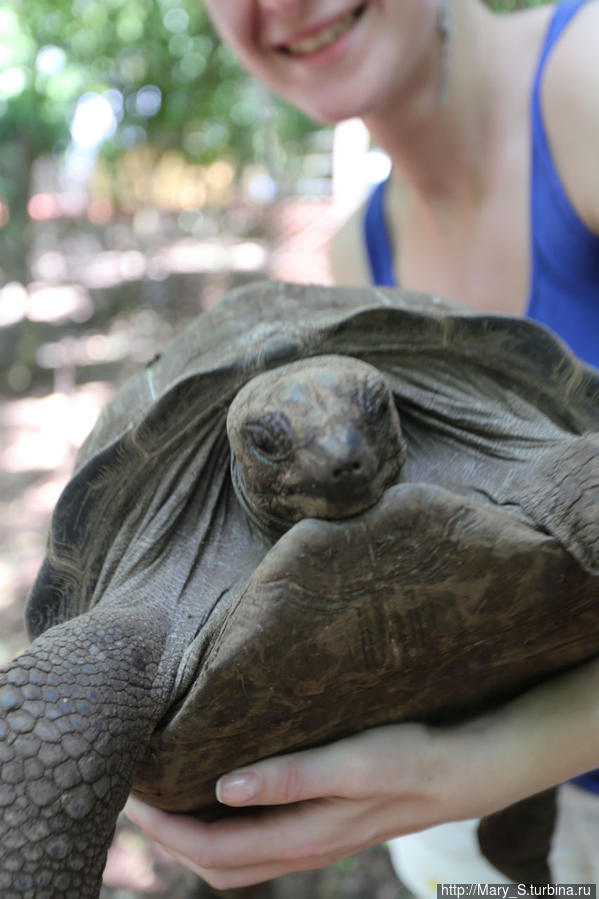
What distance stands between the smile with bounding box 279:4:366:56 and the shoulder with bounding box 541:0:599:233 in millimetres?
429

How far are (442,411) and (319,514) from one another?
1.16 feet

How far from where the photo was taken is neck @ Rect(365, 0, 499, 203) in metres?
1.76

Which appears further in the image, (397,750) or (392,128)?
(392,128)

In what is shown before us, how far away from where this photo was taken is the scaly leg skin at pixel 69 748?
0.91 m

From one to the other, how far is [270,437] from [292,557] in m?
0.17

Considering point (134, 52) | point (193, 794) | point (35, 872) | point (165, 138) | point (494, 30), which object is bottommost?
point (165, 138)

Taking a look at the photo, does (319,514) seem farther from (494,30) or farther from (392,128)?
(494,30)

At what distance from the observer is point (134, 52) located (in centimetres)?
902

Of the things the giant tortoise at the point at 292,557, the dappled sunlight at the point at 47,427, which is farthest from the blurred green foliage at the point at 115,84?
the giant tortoise at the point at 292,557

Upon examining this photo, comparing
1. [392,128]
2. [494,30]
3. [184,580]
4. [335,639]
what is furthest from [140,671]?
[494,30]

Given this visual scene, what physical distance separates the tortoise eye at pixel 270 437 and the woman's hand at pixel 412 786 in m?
0.49

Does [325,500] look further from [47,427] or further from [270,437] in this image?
[47,427]

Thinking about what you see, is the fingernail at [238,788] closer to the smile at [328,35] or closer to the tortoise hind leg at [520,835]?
the tortoise hind leg at [520,835]

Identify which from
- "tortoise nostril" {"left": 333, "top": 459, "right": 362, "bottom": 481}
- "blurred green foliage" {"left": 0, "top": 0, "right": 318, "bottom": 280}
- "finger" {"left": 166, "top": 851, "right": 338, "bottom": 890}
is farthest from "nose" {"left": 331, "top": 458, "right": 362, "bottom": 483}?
"blurred green foliage" {"left": 0, "top": 0, "right": 318, "bottom": 280}
